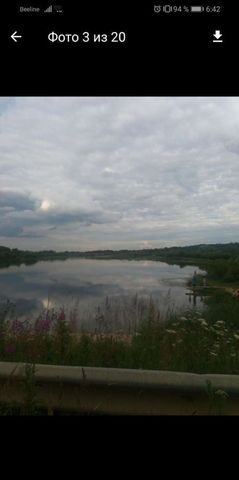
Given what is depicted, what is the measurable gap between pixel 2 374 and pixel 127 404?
944 mm

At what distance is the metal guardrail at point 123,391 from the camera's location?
232 cm

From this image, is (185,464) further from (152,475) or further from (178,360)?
(178,360)

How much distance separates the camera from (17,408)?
7.95 ft

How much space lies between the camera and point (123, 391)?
238cm

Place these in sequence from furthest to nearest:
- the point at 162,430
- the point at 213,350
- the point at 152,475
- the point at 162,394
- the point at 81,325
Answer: the point at 81,325
the point at 213,350
the point at 162,394
the point at 162,430
the point at 152,475

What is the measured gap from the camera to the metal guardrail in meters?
2.32

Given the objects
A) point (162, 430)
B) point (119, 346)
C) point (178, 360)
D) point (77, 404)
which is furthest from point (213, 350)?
point (162, 430)

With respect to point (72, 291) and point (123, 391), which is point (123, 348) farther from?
point (72, 291)
